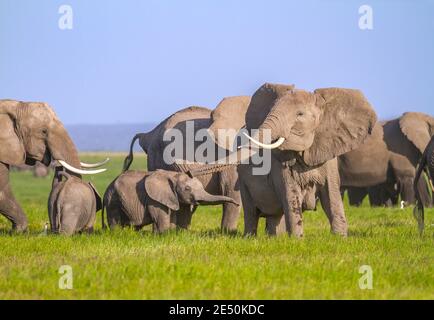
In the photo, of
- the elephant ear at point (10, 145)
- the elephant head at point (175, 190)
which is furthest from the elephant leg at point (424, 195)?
the elephant ear at point (10, 145)

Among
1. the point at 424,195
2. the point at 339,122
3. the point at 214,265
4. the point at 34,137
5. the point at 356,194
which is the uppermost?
the point at 339,122

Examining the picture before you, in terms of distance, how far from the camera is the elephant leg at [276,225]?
573 inches

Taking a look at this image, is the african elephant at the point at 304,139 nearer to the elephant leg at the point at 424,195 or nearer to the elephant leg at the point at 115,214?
the elephant leg at the point at 115,214

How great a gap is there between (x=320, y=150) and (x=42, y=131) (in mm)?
4125

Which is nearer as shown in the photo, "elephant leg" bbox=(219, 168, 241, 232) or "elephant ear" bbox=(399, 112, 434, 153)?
"elephant leg" bbox=(219, 168, 241, 232)

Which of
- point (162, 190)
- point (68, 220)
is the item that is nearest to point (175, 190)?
point (162, 190)

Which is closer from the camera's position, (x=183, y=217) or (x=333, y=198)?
(x=333, y=198)

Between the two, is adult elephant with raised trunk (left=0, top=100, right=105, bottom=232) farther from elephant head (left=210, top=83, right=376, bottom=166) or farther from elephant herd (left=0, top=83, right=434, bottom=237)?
elephant head (left=210, top=83, right=376, bottom=166)

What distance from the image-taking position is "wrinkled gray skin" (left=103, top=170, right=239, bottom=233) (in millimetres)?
14516

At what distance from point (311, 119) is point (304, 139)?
264mm

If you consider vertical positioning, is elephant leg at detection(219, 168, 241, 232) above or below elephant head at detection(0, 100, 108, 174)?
below

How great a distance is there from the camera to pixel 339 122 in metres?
13.5

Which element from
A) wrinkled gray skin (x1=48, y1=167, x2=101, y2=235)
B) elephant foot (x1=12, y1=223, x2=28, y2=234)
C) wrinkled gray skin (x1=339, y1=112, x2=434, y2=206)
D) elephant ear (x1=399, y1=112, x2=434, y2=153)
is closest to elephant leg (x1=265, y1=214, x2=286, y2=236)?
wrinkled gray skin (x1=48, y1=167, x2=101, y2=235)

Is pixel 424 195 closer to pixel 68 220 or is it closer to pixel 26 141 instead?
pixel 26 141
